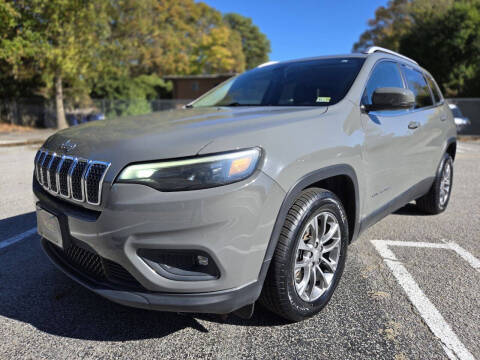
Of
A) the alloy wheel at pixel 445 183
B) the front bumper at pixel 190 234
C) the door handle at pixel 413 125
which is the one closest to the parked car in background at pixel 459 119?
the alloy wheel at pixel 445 183

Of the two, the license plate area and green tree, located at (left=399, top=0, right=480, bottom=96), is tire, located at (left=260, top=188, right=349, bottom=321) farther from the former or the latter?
green tree, located at (left=399, top=0, right=480, bottom=96)

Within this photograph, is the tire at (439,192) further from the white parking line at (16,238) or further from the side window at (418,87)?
the white parking line at (16,238)

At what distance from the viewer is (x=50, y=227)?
86.5 inches

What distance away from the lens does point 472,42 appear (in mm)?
25969

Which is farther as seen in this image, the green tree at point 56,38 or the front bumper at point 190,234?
the green tree at point 56,38

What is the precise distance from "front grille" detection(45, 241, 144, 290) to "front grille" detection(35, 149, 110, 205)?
0.30 meters

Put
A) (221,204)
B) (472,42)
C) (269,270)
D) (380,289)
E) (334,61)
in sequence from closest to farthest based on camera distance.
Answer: (221,204)
(269,270)
(380,289)
(334,61)
(472,42)

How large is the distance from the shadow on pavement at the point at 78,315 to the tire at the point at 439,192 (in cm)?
293

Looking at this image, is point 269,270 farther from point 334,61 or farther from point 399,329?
point 334,61

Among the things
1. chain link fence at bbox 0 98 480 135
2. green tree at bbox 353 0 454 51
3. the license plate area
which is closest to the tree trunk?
chain link fence at bbox 0 98 480 135

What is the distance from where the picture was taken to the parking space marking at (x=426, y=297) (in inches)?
81.0

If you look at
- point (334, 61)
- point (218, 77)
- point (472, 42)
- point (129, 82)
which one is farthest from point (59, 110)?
point (472, 42)

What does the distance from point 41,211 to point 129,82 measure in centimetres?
3113

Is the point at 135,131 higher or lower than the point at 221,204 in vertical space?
higher
